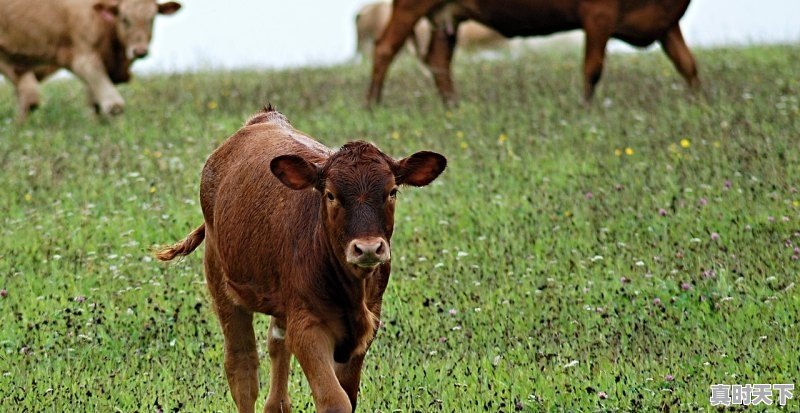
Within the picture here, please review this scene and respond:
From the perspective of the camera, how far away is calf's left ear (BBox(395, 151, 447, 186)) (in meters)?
6.09

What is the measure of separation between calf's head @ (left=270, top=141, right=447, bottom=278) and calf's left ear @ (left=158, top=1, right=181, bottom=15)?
11157 mm

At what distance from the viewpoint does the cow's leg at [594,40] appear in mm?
15188

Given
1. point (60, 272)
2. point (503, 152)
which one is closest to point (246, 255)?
point (60, 272)

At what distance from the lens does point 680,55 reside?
15391 millimetres

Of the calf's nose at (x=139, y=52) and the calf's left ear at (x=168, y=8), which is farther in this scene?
the calf's left ear at (x=168, y=8)

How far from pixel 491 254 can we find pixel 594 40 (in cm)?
628

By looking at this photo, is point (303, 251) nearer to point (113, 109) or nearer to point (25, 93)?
point (113, 109)

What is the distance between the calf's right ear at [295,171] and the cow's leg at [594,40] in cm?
937

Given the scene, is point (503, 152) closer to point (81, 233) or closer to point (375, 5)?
point (81, 233)

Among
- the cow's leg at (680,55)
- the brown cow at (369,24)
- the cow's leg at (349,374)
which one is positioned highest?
the cow's leg at (349,374)

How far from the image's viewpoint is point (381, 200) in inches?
229

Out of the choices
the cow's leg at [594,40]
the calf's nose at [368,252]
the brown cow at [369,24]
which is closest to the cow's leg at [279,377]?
the calf's nose at [368,252]

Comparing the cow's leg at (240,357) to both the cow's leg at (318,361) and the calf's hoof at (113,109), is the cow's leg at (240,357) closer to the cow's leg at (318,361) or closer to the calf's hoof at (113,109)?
the cow's leg at (318,361)

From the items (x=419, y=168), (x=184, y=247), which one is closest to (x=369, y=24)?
(x=184, y=247)
